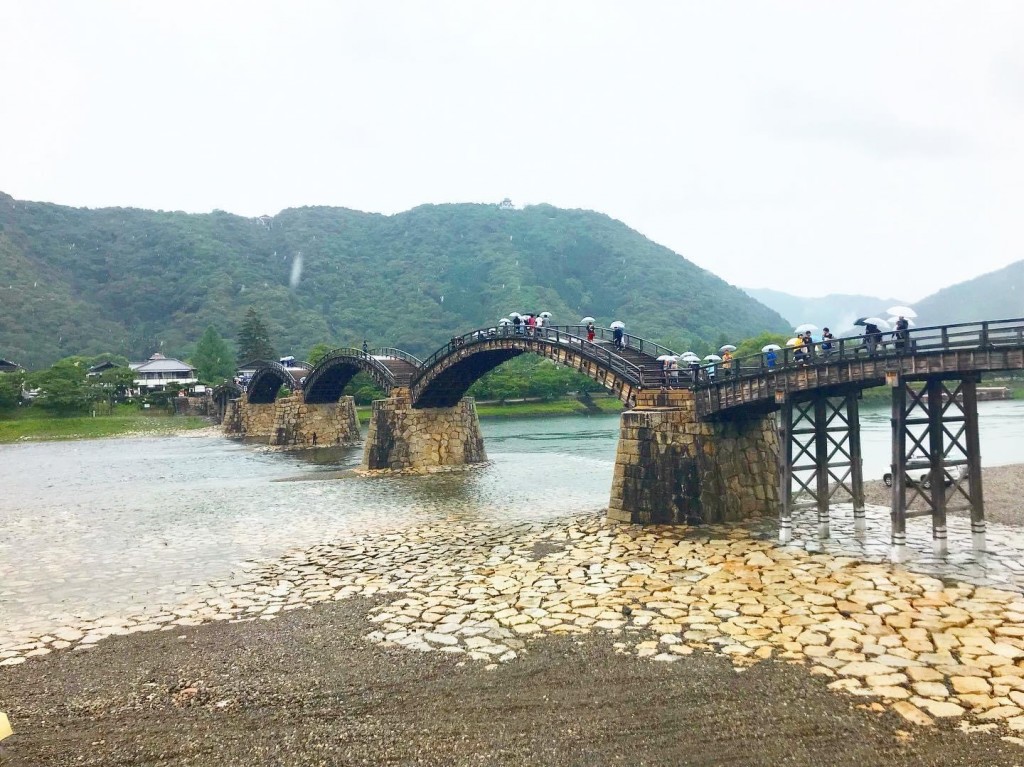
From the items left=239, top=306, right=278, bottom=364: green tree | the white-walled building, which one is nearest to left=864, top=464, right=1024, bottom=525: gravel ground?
the white-walled building

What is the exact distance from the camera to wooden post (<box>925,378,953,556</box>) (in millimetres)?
15258

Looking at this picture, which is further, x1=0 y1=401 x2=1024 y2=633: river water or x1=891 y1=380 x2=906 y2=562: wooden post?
x1=0 y1=401 x2=1024 y2=633: river water

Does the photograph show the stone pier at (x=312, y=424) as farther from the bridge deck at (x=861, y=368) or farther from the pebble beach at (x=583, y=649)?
the bridge deck at (x=861, y=368)

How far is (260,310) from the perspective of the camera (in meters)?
139

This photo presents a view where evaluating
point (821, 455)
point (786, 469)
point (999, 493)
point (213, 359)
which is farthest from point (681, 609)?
point (213, 359)

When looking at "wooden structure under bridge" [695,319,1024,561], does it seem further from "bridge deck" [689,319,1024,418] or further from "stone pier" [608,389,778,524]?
"stone pier" [608,389,778,524]

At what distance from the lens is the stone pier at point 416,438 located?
3888cm

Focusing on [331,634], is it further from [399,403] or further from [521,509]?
[399,403]

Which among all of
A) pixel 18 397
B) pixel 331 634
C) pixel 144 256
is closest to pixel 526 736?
pixel 331 634

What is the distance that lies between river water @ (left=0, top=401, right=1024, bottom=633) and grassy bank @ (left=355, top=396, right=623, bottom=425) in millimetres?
25786

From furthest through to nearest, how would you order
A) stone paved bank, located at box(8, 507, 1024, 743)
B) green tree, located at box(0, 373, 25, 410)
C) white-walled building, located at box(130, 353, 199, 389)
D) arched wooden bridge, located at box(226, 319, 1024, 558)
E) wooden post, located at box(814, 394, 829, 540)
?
white-walled building, located at box(130, 353, 199, 389), green tree, located at box(0, 373, 25, 410), wooden post, located at box(814, 394, 829, 540), arched wooden bridge, located at box(226, 319, 1024, 558), stone paved bank, located at box(8, 507, 1024, 743)

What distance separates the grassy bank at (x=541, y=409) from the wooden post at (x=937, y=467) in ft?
208

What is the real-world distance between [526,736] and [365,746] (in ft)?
6.57

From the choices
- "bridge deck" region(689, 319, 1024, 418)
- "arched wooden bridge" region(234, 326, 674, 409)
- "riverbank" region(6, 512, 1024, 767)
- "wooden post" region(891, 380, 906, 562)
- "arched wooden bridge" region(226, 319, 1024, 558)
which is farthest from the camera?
"arched wooden bridge" region(234, 326, 674, 409)
